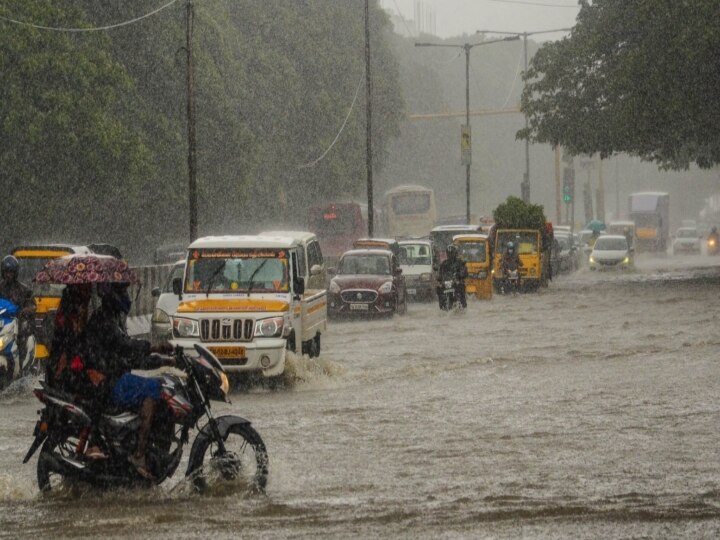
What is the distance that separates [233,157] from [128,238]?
4996mm

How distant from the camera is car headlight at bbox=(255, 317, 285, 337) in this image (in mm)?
17750

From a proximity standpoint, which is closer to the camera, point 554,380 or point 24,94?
point 554,380

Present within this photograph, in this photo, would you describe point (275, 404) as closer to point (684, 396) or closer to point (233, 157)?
point (684, 396)

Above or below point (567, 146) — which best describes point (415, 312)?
below

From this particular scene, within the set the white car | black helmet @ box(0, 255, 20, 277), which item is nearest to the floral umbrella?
black helmet @ box(0, 255, 20, 277)

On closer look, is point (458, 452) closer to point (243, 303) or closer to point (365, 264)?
point (243, 303)

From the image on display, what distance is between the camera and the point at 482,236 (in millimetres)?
44312

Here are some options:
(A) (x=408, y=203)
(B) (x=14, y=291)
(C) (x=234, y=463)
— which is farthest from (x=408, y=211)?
(C) (x=234, y=463)

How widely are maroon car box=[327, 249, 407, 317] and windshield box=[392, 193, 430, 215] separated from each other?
4149 cm

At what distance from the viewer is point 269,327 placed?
17828 millimetres

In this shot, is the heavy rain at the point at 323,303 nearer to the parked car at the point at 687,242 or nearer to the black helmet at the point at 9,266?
the black helmet at the point at 9,266

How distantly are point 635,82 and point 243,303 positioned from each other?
96.1ft

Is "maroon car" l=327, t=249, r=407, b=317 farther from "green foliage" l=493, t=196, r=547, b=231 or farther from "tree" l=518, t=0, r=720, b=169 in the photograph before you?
"green foliage" l=493, t=196, r=547, b=231

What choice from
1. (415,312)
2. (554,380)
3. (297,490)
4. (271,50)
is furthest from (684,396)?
(271,50)
